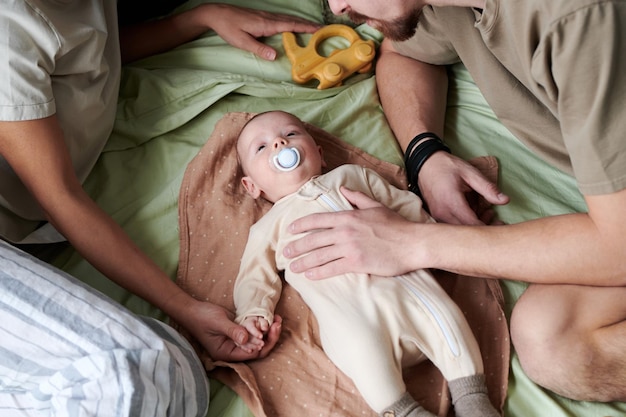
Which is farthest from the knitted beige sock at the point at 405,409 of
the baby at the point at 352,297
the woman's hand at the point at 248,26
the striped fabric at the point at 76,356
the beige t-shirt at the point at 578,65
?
the woman's hand at the point at 248,26

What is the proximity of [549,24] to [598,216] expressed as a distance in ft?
0.96

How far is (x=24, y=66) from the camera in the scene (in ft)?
3.80

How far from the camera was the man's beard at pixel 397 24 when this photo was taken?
4.06ft

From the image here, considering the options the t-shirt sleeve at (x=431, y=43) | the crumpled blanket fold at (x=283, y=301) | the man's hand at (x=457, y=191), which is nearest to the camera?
the crumpled blanket fold at (x=283, y=301)

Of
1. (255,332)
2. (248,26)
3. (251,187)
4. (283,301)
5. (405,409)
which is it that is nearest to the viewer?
(405,409)

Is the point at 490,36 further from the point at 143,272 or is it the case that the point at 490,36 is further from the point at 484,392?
the point at 143,272

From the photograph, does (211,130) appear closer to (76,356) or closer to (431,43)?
(431,43)

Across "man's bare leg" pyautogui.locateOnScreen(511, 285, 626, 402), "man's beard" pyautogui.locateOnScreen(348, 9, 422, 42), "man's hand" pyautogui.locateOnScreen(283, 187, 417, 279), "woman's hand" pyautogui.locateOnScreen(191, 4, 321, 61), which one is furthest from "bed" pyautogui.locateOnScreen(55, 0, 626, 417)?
"man's beard" pyautogui.locateOnScreen(348, 9, 422, 42)

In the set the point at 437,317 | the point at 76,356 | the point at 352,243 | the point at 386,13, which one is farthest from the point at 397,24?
the point at 76,356

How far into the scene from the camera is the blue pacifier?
1.37 m

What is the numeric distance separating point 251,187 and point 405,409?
1.87 ft

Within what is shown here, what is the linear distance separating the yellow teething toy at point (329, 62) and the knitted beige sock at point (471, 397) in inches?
31.7

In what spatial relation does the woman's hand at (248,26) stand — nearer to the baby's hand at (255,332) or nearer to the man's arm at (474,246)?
the man's arm at (474,246)

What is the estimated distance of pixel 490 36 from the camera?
3.84ft
